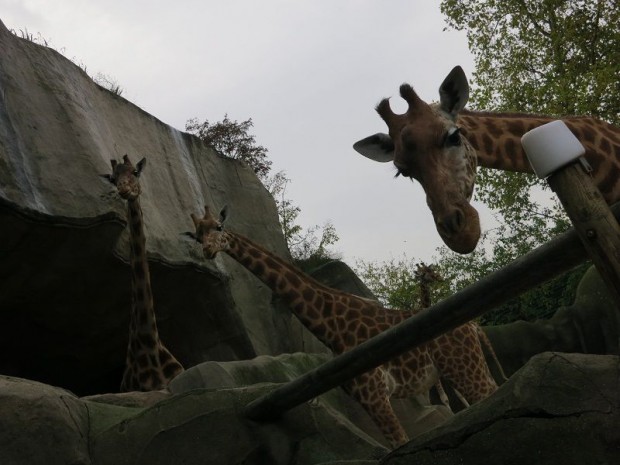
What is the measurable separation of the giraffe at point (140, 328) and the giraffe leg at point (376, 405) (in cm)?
157

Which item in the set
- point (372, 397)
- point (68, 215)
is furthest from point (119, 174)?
point (372, 397)

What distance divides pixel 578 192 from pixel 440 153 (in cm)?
212

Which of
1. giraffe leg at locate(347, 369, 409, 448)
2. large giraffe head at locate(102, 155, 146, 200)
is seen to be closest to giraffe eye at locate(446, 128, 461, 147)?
giraffe leg at locate(347, 369, 409, 448)

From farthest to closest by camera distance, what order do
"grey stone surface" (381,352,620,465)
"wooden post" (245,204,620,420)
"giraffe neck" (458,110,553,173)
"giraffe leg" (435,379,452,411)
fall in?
"giraffe leg" (435,379,452,411)
"giraffe neck" (458,110,553,173)
"grey stone surface" (381,352,620,465)
"wooden post" (245,204,620,420)

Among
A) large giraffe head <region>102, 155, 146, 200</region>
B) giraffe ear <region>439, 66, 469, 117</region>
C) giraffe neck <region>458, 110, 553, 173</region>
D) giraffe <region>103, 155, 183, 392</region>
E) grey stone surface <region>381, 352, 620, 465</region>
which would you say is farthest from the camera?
large giraffe head <region>102, 155, 146, 200</region>

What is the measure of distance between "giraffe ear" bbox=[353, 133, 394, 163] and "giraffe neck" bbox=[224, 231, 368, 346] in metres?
2.79

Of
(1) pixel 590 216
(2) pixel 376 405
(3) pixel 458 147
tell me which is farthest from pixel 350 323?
(1) pixel 590 216

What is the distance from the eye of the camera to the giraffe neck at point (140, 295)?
7.92 m

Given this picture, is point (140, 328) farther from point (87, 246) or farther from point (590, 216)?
point (590, 216)

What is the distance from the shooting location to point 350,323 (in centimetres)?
815

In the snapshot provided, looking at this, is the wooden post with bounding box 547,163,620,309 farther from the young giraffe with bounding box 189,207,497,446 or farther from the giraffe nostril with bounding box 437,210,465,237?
the young giraffe with bounding box 189,207,497,446

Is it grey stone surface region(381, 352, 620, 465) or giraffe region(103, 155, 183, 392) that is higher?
giraffe region(103, 155, 183, 392)

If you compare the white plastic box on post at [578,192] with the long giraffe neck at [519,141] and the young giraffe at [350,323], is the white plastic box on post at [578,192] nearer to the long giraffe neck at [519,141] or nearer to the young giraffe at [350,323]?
the long giraffe neck at [519,141]

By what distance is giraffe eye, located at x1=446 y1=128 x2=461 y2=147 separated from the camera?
4.96 metres
